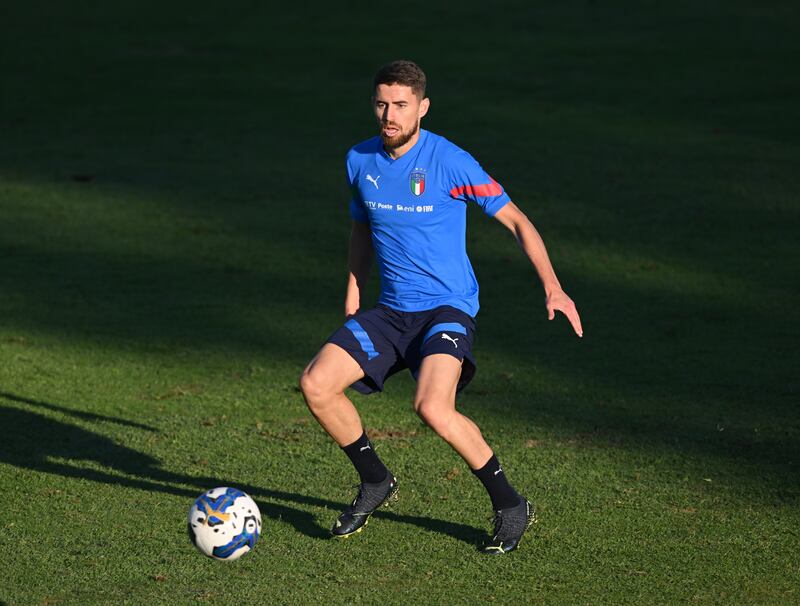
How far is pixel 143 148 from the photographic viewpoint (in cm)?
1831

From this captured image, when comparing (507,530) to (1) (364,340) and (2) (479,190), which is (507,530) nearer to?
(1) (364,340)

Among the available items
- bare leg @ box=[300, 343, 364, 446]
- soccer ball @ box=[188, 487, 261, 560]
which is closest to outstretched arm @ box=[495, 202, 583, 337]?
bare leg @ box=[300, 343, 364, 446]

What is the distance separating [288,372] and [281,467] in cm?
204

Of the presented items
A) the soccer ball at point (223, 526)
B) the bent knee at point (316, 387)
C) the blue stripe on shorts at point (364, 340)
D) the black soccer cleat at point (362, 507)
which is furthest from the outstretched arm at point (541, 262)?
the soccer ball at point (223, 526)

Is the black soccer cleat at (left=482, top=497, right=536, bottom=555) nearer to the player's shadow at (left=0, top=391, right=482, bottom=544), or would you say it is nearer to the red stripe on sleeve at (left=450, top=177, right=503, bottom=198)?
the player's shadow at (left=0, top=391, right=482, bottom=544)

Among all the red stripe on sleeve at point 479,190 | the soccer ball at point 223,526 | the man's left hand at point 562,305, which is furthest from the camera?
the red stripe on sleeve at point 479,190

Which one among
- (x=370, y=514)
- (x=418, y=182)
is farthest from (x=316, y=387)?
(x=418, y=182)

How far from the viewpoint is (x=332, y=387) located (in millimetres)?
6328

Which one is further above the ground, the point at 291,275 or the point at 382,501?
the point at 382,501

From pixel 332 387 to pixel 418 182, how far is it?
3.55ft

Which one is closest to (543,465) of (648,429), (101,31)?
(648,429)

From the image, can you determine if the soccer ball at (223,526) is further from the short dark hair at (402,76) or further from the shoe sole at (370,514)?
the short dark hair at (402,76)

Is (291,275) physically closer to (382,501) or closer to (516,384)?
(516,384)

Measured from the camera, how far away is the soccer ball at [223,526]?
583 centimetres
